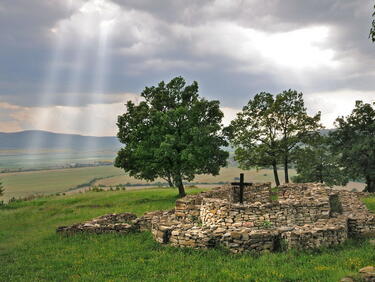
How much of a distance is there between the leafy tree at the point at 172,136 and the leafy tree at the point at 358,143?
16.3m

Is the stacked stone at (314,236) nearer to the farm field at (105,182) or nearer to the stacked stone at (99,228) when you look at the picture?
the stacked stone at (99,228)

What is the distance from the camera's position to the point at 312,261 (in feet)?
35.6

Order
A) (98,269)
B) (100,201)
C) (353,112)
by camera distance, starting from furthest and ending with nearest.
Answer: (353,112), (100,201), (98,269)

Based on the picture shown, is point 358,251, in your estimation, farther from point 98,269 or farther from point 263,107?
point 263,107

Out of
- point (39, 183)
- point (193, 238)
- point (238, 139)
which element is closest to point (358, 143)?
point (238, 139)

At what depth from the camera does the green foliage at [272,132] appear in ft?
122

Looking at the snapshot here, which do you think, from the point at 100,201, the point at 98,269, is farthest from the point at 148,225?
the point at 100,201

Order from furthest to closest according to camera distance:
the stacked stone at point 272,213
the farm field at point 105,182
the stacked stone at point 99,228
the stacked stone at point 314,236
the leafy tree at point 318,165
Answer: the farm field at point 105,182 < the leafy tree at point 318,165 < the stacked stone at point 99,228 < the stacked stone at point 272,213 < the stacked stone at point 314,236

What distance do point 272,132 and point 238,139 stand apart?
4551 millimetres

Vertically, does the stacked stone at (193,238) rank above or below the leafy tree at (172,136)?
below

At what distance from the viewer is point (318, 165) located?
35.7 m

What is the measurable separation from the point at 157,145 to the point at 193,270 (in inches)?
855

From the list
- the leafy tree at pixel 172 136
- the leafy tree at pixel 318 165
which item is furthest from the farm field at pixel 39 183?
the leafy tree at pixel 318 165

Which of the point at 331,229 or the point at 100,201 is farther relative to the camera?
the point at 100,201
